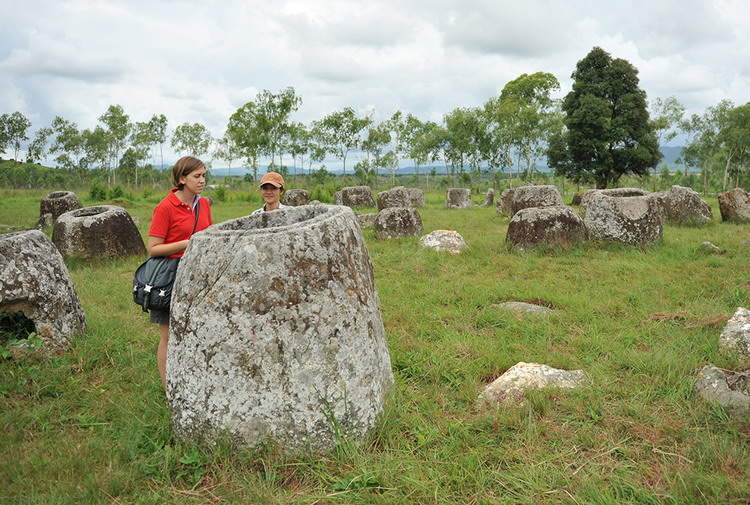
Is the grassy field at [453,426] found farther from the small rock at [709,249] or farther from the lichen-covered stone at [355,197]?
the lichen-covered stone at [355,197]

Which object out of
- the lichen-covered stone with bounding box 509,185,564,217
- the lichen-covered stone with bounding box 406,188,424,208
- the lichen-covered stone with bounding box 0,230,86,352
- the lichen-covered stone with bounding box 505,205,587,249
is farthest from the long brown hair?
the lichen-covered stone with bounding box 406,188,424,208

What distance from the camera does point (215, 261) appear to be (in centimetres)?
309

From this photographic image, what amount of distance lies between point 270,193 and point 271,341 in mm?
2815

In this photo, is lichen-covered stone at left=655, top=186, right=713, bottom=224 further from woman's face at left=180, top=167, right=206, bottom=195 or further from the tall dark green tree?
the tall dark green tree

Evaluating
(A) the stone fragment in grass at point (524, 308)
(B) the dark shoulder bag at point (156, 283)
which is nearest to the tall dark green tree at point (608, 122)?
(A) the stone fragment in grass at point (524, 308)

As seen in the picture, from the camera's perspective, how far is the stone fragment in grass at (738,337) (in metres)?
4.40

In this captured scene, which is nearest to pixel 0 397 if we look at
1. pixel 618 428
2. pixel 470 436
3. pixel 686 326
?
pixel 470 436

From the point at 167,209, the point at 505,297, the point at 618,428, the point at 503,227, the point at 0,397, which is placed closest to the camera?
the point at 618,428

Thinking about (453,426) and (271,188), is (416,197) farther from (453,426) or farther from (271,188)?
(453,426)

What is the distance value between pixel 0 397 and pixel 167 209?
2158mm

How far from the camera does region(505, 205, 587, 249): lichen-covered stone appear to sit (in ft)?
34.3

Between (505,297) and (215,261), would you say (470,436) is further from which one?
(505,297)

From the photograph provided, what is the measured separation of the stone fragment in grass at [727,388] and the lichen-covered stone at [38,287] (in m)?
5.79

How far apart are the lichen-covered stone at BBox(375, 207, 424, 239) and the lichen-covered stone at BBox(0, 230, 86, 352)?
8707 millimetres
